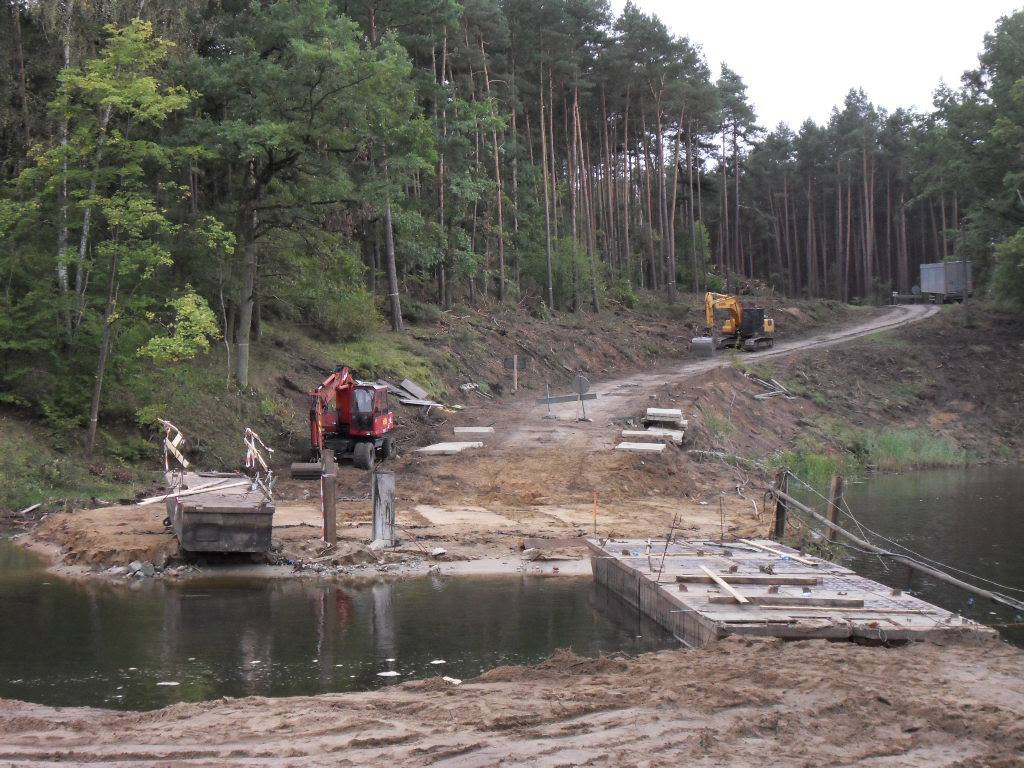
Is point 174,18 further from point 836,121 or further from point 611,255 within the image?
point 836,121

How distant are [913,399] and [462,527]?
2792 centimetres

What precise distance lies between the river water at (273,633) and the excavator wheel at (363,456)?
31.7 feet

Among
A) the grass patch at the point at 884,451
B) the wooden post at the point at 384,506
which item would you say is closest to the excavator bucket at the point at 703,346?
the grass patch at the point at 884,451

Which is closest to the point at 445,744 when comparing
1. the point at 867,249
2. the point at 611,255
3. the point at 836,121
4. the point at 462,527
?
the point at 462,527

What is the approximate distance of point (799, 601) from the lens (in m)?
13.9

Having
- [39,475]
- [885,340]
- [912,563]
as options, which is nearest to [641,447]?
[912,563]

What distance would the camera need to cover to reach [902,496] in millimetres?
30125

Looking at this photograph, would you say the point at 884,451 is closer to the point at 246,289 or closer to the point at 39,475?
the point at 246,289

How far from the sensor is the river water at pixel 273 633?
40.2ft

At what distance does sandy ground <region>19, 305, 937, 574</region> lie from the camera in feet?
65.7

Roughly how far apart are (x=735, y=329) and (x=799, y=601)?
3912cm

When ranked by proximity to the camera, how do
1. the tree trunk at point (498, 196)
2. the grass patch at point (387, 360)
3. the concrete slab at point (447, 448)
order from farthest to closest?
the tree trunk at point (498, 196), the grass patch at point (387, 360), the concrete slab at point (447, 448)

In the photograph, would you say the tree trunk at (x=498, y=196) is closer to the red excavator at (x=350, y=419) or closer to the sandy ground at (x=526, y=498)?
the sandy ground at (x=526, y=498)

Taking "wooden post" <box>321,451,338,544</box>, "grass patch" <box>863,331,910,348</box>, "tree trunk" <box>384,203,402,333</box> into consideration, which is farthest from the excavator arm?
"wooden post" <box>321,451,338,544</box>
